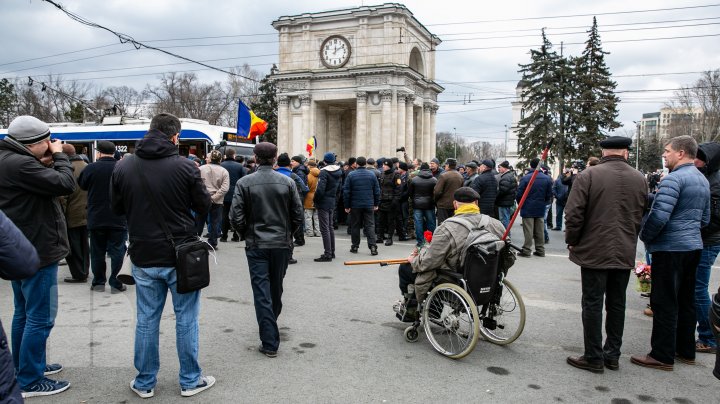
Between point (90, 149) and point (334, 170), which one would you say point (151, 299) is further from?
point (90, 149)

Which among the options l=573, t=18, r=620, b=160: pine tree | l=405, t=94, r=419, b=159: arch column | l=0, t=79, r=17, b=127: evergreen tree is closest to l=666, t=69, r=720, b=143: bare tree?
l=573, t=18, r=620, b=160: pine tree

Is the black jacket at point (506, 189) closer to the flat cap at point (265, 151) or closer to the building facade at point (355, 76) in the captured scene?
the flat cap at point (265, 151)

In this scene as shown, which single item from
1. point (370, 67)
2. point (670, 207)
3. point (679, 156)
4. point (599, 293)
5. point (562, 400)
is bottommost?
point (562, 400)

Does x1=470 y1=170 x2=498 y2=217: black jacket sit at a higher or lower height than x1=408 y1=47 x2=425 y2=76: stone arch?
lower

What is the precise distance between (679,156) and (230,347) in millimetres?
4735

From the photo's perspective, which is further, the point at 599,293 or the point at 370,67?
the point at 370,67

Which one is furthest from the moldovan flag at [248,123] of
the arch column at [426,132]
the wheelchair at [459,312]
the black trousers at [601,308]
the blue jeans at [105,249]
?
the arch column at [426,132]

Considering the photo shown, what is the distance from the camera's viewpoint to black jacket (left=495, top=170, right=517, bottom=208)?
11.7 meters

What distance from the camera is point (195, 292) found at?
Answer: 4055 millimetres

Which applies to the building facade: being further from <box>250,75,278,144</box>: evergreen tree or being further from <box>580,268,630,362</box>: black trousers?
<box>580,268,630,362</box>: black trousers

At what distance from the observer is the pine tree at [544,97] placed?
3772 cm

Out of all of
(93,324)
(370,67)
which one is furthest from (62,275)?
(370,67)

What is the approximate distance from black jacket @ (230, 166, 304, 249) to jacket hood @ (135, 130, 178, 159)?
1.16m

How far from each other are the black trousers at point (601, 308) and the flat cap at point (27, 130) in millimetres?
4866
